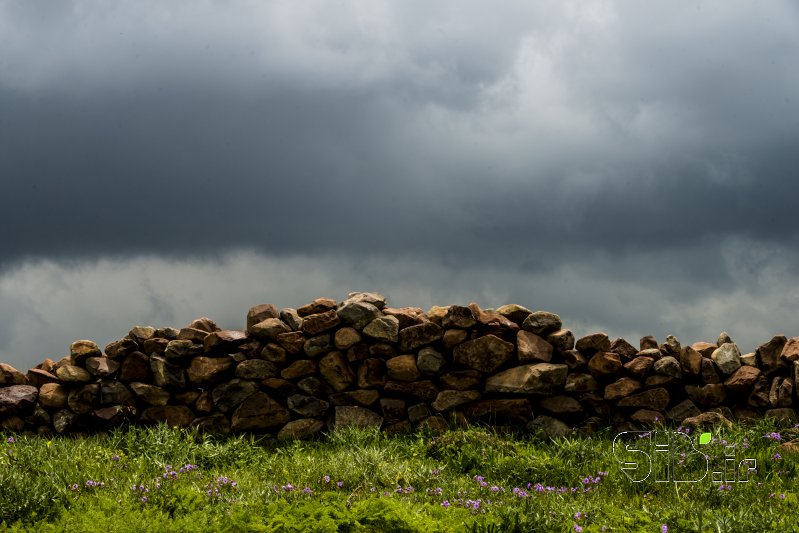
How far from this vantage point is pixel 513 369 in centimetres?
1090

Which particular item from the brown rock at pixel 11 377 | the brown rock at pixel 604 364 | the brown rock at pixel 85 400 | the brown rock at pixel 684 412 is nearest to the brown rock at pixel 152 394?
the brown rock at pixel 85 400

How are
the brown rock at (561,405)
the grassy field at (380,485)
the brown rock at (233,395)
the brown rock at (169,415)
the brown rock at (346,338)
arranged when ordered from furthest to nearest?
the brown rock at (169,415)
the brown rock at (233,395)
the brown rock at (346,338)
the brown rock at (561,405)
the grassy field at (380,485)

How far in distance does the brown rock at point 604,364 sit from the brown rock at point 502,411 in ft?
3.55

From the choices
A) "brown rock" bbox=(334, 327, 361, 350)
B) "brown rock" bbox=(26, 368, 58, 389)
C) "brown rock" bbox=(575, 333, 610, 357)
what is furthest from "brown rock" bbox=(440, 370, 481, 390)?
"brown rock" bbox=(26, 368, 58, 389)

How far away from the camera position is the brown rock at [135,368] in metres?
11.6

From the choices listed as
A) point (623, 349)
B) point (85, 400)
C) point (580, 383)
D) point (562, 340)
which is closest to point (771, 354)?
point (623, 349)

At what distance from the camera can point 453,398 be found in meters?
10.9

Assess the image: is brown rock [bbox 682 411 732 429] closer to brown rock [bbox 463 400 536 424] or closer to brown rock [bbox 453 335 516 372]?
brown rock [bbox 463 400 536 424]

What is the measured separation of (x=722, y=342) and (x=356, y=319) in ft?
18.1

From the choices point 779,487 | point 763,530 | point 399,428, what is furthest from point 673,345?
point 763,530

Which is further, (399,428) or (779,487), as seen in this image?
(399,428)

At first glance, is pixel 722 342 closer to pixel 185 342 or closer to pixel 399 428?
pixel 399 428

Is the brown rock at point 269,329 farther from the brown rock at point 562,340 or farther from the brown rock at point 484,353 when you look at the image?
the brown rock at point 562,340

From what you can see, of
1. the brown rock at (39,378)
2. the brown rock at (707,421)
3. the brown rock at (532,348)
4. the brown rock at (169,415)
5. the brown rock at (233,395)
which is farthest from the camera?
the brown rock at (39,378)
